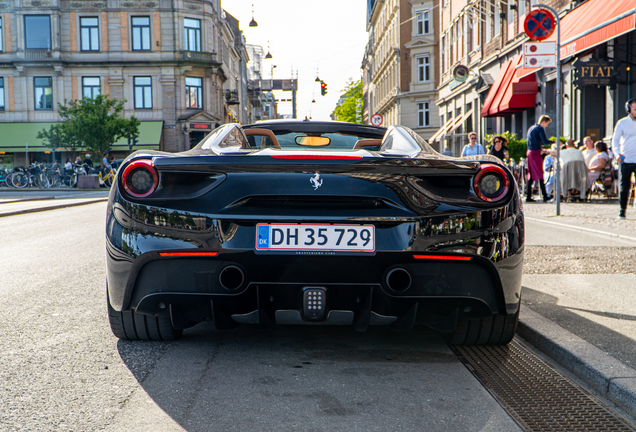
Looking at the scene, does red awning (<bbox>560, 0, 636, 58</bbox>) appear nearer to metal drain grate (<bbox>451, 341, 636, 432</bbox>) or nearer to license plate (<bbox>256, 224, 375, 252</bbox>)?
metal drain grate (<bbox>451, 341, 636, 432</bbox>)

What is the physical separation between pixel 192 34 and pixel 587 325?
48.0 metres

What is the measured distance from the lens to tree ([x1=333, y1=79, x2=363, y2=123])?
90.7 metres

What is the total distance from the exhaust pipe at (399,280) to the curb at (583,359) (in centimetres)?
97

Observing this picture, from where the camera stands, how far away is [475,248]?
3.11 m

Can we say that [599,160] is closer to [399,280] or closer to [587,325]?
[587,325]

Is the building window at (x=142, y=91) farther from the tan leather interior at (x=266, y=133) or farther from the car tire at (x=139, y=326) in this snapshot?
the car tire at (x=139, y=326)

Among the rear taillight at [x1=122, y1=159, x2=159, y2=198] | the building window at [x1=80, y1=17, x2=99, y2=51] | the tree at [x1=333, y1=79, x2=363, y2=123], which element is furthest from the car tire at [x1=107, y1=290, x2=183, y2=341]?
the tree at [x1=333, y1=79, x2=363, y2=123]

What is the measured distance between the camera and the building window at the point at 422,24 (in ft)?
172

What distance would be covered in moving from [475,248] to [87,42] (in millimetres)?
49286

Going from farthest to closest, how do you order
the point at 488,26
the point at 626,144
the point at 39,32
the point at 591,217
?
the point at 39,32, the point at 488,26, the point at 591,217, the point at 626,144

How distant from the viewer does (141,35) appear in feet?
158

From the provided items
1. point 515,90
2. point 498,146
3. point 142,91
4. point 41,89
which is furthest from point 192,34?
point 498,146

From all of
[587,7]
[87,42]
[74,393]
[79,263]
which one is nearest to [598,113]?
[587,7]

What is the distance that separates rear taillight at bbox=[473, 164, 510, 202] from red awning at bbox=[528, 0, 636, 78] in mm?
11691
